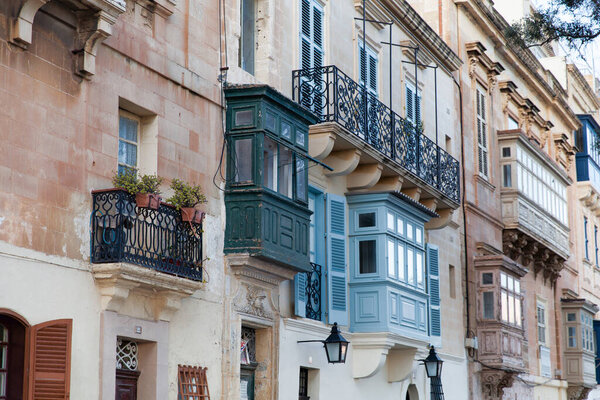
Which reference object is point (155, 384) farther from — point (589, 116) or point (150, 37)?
point (589, 116)

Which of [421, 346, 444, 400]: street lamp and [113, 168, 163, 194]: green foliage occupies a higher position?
[113, 168, 163, 194]: green foliage

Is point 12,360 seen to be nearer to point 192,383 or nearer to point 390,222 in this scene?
point 192,383

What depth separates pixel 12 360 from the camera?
1088cm

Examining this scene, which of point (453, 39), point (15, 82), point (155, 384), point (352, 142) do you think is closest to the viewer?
point (15, 82)

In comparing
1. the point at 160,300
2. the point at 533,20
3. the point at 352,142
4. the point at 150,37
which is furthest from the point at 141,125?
the point at 533,20

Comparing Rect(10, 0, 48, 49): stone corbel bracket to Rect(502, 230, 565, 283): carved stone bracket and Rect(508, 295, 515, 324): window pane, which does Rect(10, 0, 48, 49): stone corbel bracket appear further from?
Rect(502, 230, 565, 283): carved stone bracket

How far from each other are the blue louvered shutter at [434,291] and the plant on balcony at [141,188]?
9812 mm

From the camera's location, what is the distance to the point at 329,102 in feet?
57.0

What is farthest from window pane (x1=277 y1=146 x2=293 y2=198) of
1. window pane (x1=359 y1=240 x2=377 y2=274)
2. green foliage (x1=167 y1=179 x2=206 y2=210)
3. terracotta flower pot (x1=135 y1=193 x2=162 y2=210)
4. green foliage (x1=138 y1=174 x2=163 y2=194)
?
window pane (x1=359 y1=240 x2=377 y2=274)

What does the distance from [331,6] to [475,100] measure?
862cm

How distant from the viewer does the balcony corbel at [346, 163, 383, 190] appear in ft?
60.1

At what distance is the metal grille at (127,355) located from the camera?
12.5 meters

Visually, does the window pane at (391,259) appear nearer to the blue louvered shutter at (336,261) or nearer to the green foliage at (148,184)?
the blue louvered shutter at (336,261)

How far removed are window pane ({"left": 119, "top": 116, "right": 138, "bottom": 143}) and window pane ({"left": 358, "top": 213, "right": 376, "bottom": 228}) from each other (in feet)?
19.5
